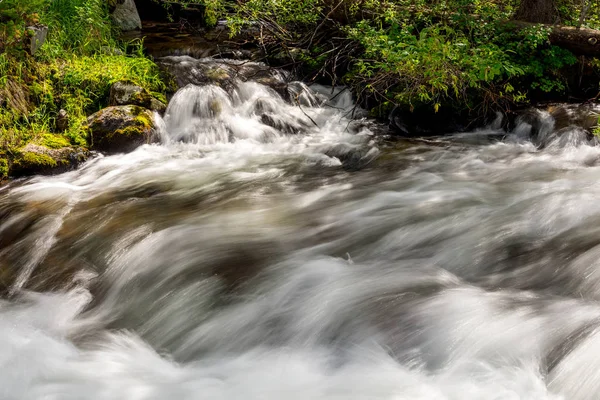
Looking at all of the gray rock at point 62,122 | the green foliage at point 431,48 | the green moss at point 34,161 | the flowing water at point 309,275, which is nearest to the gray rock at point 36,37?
the gray rock at point 62,122

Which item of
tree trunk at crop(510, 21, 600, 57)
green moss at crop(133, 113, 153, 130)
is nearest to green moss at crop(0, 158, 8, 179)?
green moss at crop(133, 113, 153, 130)

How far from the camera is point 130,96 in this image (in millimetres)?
6047

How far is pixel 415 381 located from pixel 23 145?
474 centimetres

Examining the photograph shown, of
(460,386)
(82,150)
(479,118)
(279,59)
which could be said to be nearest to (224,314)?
(460,386)

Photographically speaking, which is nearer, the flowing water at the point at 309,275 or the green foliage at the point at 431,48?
the flowing water at the point at 309,275

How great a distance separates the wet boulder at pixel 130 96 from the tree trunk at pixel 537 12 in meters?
4.88

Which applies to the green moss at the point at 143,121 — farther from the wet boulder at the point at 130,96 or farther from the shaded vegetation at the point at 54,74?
the shaded vegetation at the point at 54,74

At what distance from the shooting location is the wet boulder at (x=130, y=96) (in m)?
5.99

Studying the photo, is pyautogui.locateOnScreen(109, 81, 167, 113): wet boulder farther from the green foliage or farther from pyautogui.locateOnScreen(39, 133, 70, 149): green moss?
the green foliage

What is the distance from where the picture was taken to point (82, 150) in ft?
17.9

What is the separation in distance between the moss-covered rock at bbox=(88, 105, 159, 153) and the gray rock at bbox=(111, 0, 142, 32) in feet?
15.4

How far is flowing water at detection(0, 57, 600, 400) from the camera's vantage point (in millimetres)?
2445

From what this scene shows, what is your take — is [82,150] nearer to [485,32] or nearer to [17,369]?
[17,369]

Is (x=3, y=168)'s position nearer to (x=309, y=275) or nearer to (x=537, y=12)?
(x=309, y=275)
